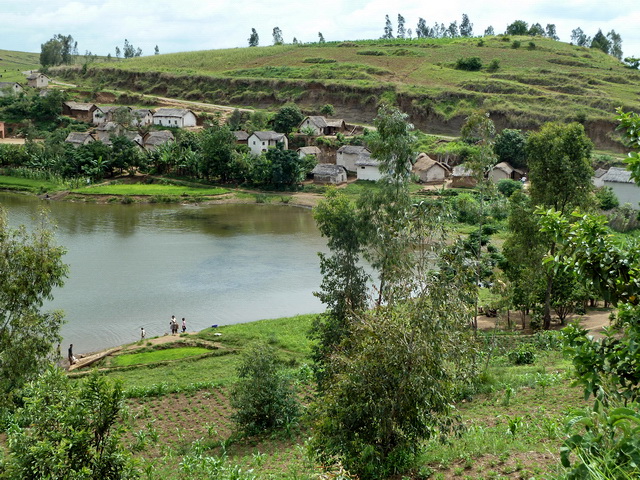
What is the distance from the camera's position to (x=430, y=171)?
5500cm

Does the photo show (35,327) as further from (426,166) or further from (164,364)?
(426,166)

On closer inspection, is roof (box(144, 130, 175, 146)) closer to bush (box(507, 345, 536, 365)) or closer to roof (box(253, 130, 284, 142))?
roof (box(253, 130, 284, 142))

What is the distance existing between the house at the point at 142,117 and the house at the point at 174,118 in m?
0.73

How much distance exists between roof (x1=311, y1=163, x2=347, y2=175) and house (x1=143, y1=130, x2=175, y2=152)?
1663 cm

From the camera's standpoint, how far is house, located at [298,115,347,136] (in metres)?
66.6

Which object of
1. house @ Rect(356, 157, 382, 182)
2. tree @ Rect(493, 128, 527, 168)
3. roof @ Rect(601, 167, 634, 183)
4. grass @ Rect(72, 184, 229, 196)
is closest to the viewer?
roof @ Rect(601, 167, 634, 183)

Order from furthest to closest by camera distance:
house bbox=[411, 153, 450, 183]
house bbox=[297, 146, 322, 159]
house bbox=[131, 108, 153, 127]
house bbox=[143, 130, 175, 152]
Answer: house bbox=[131, 108, 153, 127] → house bbox=[143, 130, 175, 152] → house bbox=[297, 146, 322, 159] → house bbox=[411, 153, 450, 183]

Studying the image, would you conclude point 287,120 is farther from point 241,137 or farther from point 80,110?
point 80,110

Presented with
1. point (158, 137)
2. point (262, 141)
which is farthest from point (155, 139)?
point (262, 141)

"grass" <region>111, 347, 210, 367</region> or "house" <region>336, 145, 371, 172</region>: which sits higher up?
"house" <region>336, 145, 371, 172</region>

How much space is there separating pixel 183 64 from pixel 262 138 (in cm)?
5482

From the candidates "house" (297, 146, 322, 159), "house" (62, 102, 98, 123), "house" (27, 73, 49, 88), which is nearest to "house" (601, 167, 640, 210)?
"house" (297, 146, 322, 159)

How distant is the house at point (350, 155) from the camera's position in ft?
192

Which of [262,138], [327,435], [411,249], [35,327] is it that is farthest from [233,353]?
[262,138]
